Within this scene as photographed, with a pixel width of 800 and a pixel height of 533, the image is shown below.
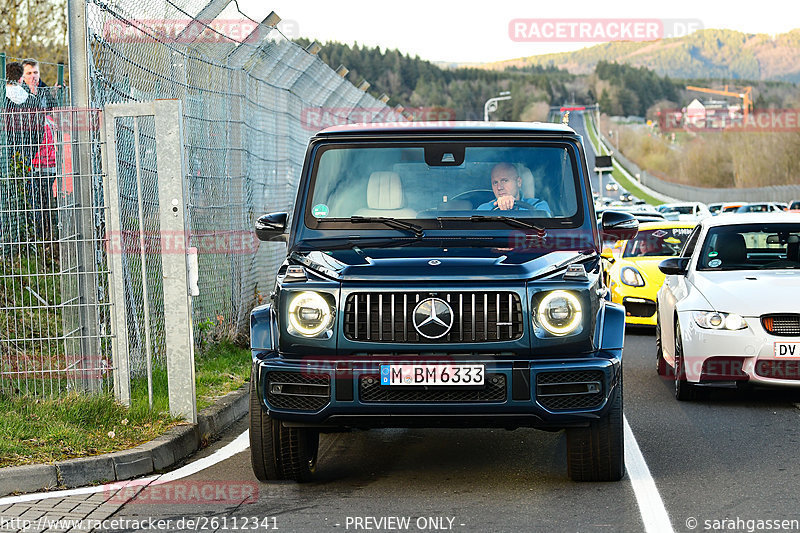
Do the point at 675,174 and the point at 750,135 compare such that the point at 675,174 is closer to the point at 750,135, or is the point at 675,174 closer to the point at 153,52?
the point at 750,135

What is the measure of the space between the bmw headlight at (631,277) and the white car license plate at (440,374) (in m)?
9.69

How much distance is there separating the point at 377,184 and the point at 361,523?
2.23m

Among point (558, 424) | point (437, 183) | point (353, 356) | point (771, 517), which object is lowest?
point (771, 517)

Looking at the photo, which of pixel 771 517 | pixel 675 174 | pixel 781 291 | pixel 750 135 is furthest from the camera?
pixel 675 174

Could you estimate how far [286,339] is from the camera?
6129 millimetres

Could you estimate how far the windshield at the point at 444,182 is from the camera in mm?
7031

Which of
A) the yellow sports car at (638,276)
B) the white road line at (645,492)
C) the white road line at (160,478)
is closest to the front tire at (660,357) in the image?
the white road line at (645,492)

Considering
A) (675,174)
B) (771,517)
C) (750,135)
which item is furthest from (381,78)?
(771,517)

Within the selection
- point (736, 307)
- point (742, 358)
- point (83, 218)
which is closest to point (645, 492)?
point (742, 358)

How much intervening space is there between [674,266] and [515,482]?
13.7ft

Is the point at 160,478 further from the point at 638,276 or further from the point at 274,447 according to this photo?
the point at 638,276

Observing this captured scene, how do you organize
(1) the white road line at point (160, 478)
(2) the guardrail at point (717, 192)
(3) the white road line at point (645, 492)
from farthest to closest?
1. (2) the guardrail at point (717, 192)
2. (1) the white road line at point (160, 478)
3. (3) the white road line at point (645, 492)

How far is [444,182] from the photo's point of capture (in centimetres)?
709

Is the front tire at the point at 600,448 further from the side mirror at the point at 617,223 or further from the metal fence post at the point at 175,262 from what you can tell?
the metal fence post at the point at 175,262
